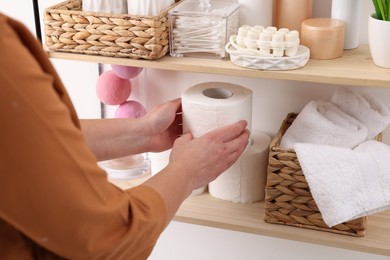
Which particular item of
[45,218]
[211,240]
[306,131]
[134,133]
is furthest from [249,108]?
[45,218]

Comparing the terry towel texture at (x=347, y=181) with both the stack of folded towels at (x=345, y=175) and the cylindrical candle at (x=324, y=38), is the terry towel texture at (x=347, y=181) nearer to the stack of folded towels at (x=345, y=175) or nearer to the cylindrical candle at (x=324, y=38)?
the stack of folded towels at (x=345, y=175)

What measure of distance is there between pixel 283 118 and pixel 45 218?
2.58 feet

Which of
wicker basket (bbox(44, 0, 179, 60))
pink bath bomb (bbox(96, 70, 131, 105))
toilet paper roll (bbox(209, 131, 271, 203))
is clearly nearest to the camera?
wicker basket (bbox(44, 0, 179, 60))

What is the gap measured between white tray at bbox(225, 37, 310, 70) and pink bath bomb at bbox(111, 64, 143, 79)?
303 mm

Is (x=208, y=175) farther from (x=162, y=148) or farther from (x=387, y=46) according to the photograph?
(x=387, y=46)

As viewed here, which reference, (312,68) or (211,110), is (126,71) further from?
(312,68)

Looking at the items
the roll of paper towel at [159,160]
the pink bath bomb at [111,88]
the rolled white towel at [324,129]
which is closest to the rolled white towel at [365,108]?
the rolled white towel at [324,129]

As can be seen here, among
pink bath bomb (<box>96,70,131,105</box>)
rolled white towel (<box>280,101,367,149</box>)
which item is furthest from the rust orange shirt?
pink bath bomb (<box>96,70,131,105</box>)

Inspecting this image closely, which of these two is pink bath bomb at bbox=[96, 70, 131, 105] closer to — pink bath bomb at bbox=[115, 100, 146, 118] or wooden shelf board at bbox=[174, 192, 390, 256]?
pink bath bomb at bbox=[115, 100, 146, 118]

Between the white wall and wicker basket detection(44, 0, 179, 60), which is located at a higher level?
wicker basket detection(44, 0, 179, 60)

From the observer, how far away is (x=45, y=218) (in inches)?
→ 29.2

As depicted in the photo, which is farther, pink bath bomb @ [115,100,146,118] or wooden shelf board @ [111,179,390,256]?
pink bath bomb @ [115,100,146,118]

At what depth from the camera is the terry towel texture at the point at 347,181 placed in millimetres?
1164

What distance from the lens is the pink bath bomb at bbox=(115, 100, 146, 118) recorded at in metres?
1.47
